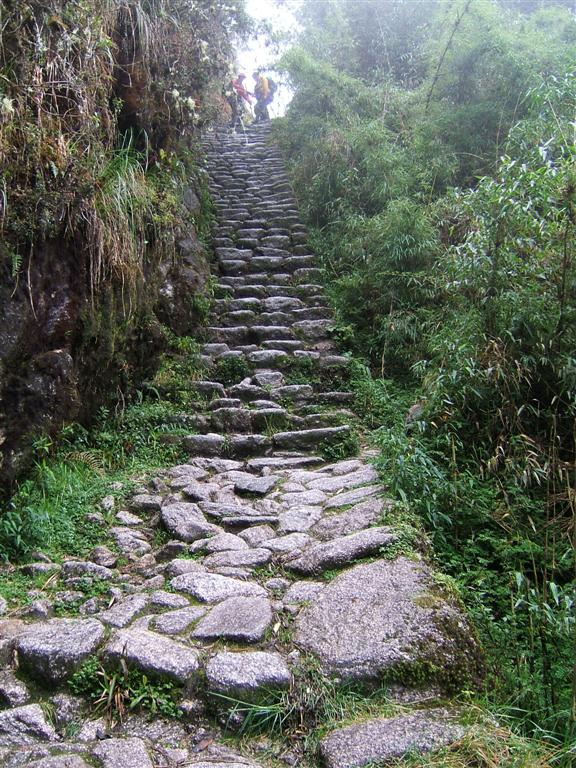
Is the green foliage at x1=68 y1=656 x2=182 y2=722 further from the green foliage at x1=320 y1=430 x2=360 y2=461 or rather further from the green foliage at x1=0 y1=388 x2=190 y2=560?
the green foliage at x1=320 y1=430 x2=360 y2=461

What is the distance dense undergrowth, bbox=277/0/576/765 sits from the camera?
232 cm

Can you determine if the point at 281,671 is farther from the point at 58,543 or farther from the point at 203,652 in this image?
the point at 58,543

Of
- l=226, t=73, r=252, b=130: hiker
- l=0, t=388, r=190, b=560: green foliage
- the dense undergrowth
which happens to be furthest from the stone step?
l=226, t=73, r=252, b=130: hiker

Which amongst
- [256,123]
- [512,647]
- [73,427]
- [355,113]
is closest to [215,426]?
[73,427]

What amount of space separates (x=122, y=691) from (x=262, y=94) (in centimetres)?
1379

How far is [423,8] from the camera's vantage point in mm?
11719

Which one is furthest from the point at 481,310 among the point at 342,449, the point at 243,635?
the point at 243,635

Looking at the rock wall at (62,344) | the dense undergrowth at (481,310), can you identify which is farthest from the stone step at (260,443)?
the rock wall at (62,344)

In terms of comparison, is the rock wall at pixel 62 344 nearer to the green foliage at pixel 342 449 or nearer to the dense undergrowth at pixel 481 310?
the green foliage at pixel 342 449

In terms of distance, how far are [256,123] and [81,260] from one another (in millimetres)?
11014

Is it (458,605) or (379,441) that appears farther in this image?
(379,441)

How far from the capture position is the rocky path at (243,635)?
1.74 meters

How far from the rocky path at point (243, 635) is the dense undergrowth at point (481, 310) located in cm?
29

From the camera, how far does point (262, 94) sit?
1344 cm
